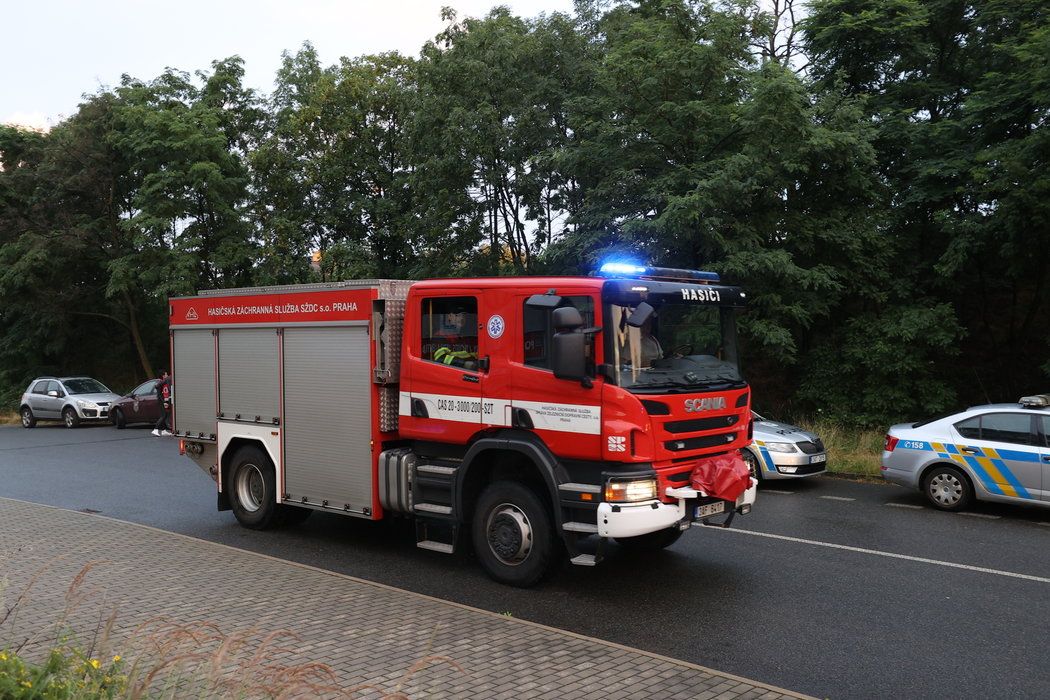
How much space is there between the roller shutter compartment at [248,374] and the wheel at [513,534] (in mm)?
2966

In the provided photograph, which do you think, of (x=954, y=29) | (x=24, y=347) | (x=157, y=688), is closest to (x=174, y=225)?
(x=24, y=347)

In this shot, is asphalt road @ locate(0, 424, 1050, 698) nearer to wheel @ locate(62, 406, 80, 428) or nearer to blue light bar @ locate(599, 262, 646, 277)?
blue light bar @ locate(599, 262, 646, 277)

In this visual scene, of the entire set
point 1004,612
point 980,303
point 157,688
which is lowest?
point 1004,612

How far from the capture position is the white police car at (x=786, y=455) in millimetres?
12523

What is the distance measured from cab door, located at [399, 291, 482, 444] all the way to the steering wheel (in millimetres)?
1737

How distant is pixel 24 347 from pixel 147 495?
26522 millimetres

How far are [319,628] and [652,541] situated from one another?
12.3ft

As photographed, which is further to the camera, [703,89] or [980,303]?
[980,303]

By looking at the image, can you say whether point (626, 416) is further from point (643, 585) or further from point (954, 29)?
point (954, 29)

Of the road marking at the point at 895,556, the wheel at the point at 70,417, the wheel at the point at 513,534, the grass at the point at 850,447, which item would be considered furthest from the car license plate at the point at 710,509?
the wheel at the point at 70,417

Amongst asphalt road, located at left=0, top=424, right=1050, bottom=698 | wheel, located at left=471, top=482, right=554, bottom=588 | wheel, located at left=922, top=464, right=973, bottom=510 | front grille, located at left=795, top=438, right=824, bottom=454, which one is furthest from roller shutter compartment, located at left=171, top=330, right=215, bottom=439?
wheel, located at left=922, top=464, right=973, bottom=510

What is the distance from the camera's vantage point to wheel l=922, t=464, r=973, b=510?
10672 millimetres

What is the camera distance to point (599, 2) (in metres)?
21.5

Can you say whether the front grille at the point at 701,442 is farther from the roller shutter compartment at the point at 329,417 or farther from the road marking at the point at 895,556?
the roller shutter compartment at the point at 329,417
